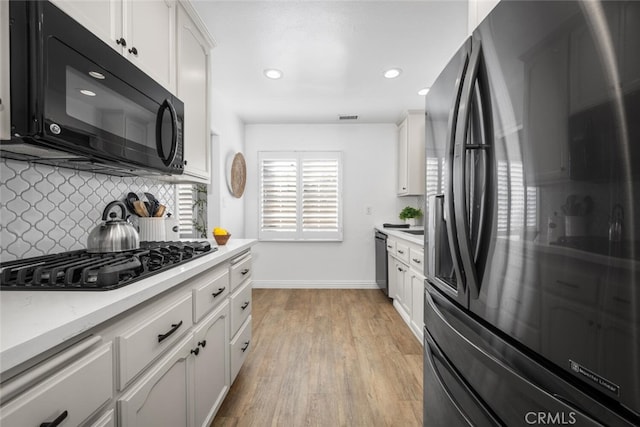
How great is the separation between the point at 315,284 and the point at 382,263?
1118 millimetres

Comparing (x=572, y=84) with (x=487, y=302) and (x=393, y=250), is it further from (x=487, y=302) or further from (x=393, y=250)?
(x=393, y=250)

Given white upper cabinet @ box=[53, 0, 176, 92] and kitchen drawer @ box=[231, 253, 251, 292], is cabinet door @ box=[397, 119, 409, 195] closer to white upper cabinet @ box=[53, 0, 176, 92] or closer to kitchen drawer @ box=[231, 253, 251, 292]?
kitchen drawer @ box=[231, 253, 251, 292]

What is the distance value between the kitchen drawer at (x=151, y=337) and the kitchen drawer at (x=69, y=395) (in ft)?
0.16

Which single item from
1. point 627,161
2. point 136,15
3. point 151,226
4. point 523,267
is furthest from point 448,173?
point 151,226

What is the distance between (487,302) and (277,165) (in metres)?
4.04

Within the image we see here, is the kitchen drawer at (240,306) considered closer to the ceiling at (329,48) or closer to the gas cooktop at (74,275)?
the gas cooktop at (74,275)

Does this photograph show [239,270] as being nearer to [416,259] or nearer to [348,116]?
[416,259]

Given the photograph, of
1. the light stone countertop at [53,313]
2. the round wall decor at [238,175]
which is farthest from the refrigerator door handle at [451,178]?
the round wall decor at [238,175]

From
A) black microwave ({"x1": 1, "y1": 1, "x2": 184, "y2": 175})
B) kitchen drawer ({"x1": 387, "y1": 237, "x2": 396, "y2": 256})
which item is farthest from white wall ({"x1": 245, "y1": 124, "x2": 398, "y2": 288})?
black microwave ({"x1": 1, "y1": 1, "x2": 184, "y2": 175})

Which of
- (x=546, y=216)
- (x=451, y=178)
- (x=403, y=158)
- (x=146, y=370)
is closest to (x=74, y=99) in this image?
(x=146, y=370)

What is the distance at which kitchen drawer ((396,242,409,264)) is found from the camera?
300 cm

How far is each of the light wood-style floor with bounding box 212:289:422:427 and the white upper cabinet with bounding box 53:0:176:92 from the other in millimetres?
1920

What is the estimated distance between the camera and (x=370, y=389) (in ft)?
6.48

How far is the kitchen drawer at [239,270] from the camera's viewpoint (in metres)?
1.85
